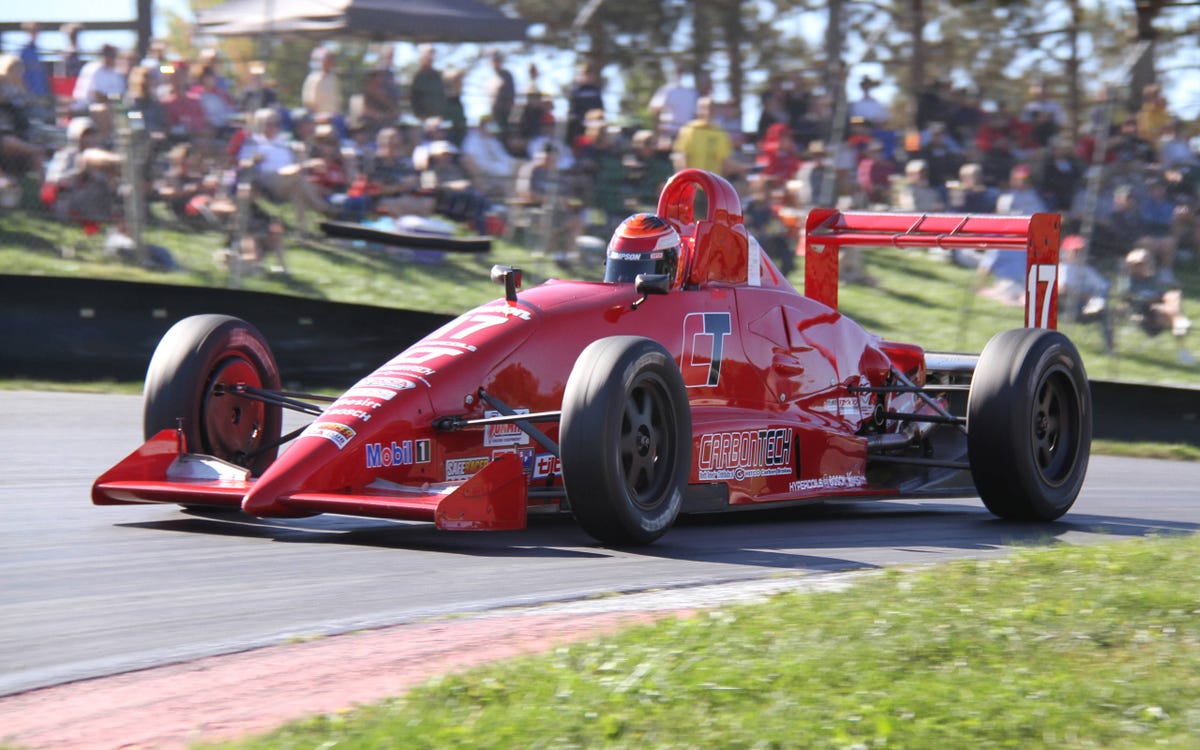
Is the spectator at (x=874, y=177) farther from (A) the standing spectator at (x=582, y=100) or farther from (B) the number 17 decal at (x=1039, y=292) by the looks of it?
(B) the number 17 decal at (x=1039, y=292)

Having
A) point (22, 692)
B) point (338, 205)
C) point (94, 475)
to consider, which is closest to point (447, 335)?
point (94, 475)

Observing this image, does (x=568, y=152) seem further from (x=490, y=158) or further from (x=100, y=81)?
(x=100, y=81)

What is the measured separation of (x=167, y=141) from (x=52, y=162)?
0.91m

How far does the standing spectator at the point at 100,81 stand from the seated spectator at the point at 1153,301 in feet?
27.7

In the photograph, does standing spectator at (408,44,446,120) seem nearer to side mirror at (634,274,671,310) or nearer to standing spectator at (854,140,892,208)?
standing spectator at (854,140,892,208)

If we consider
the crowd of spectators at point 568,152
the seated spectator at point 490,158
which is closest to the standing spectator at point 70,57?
the crowd of spectators at point 568,152

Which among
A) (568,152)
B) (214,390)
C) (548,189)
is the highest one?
(568,152)

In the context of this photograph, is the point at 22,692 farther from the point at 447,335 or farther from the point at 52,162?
the point at 52,162

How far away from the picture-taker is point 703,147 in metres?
14.1

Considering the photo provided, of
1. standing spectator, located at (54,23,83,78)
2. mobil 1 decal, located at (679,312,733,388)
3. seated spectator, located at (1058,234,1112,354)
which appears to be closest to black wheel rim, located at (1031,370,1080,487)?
mobil 1 decal, located at (679,312,733,388)

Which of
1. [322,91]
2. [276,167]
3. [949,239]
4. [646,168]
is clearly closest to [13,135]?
[276,167]

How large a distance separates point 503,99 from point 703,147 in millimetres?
1853

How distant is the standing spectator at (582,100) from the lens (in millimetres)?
13719

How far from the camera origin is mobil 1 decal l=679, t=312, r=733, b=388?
7418 millimetres
